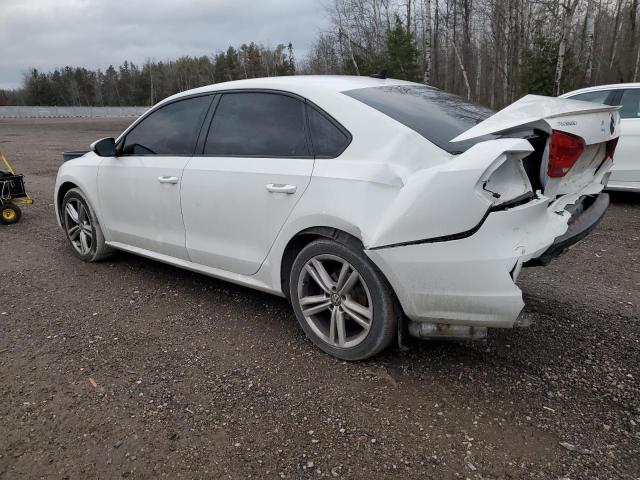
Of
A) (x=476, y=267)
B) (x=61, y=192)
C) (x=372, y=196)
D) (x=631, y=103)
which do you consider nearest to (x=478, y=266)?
(x=476, y=267)

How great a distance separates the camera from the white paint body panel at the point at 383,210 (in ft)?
7.72

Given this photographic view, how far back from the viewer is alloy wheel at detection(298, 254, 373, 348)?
285 cm

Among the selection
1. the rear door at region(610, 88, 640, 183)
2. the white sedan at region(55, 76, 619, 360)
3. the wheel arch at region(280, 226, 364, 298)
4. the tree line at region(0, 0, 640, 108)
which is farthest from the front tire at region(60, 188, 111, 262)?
the tree line at region(0, 0, 640, 108)

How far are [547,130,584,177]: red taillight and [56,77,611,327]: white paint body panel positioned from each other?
0.17 meters

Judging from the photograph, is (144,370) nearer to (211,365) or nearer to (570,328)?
(211,365)

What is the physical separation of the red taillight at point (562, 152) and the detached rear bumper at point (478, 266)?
0.20 meters

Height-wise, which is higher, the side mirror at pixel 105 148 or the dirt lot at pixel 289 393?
the side mirror at pixel 105 148

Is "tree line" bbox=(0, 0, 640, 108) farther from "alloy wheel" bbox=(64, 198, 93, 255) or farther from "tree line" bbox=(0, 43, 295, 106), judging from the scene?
"tree line" bbox=(0, 43, 295, 106)

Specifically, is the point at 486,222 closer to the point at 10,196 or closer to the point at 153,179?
the point at 153,179

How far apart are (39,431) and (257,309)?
5.45 feet

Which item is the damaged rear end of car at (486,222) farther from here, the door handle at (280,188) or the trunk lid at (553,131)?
the door handle at (280,188)

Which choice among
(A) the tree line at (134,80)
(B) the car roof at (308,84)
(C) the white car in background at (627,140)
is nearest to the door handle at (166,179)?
(B) the car roof at (308,84)

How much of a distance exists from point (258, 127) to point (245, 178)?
0.38 meters

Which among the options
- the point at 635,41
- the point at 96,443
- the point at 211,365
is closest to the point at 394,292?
the point at 211,365
